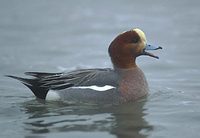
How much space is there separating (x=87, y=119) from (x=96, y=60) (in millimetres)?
3559

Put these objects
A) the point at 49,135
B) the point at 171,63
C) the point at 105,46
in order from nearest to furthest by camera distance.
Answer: the point at 49,135, the point at 171,63, the point at 105,46

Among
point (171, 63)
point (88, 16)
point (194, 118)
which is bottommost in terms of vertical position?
point (194, 118)

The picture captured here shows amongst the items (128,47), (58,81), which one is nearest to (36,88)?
(58,81)

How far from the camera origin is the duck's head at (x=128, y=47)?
998 centimetres

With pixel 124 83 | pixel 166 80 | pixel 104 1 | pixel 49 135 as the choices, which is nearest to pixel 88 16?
pixel 104 1

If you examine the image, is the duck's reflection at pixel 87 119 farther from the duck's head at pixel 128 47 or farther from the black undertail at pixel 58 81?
the duck's head at pixel 128 47

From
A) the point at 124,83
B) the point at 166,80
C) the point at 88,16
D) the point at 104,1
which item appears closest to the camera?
the point at 124,83

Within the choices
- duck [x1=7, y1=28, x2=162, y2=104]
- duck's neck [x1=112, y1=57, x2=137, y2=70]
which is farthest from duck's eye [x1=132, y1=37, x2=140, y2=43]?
duck's neck [x1=112, y1=57, x2=137, y2=70]

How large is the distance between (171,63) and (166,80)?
36.5 inches

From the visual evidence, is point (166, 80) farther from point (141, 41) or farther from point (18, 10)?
point (18, 10)

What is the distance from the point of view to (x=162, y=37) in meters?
13.4

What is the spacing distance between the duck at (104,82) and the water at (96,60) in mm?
176

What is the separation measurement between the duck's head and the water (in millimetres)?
653

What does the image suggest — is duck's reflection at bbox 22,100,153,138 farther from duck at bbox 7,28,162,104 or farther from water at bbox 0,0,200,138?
duck at bbox 7,28,162,104
